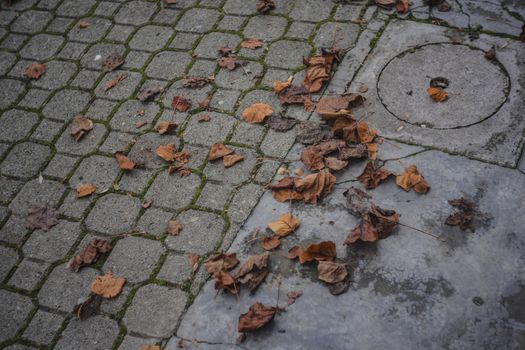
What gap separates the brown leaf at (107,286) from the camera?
2865mm

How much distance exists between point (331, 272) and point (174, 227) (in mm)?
997

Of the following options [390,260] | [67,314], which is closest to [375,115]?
[390,260]

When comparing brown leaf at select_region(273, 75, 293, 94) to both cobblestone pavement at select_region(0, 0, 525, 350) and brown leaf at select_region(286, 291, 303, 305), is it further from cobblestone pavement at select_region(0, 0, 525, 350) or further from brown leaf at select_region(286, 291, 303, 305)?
brown leaf at select_region(286, 291, 303, 305)

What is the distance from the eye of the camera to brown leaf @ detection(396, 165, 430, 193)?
9.77 feet

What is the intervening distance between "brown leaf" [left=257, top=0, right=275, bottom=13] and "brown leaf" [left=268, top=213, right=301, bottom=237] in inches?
82.7

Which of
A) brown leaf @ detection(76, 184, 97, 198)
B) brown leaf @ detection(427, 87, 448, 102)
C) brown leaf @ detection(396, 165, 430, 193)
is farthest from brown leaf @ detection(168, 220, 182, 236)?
brown leaf @ detection(427, 87, 448, 102)

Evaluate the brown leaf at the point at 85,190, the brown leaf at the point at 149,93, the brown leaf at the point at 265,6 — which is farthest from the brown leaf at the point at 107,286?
the brown leaf at the point at 265,6

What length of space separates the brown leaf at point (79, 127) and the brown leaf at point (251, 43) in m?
1.35

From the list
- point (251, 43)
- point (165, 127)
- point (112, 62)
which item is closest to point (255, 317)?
point (165, 127)

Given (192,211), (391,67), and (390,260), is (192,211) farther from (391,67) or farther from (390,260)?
(391,67)

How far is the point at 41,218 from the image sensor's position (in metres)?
3.30

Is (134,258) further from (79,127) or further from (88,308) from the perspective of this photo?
(79,127)

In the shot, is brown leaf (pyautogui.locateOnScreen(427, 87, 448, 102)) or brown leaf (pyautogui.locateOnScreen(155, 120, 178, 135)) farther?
brown leaf (pyautogui.locateOnScreen(155, 120, 178, 135))

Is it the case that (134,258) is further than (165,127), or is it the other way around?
(165,127)
